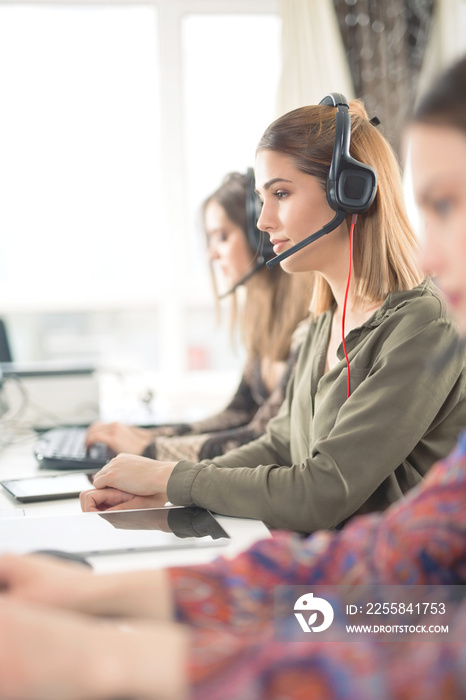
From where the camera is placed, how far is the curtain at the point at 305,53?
2730 mm

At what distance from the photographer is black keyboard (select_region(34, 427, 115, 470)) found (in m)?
1.40

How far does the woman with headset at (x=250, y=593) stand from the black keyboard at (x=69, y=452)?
0.77 m

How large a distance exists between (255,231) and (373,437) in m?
0.84

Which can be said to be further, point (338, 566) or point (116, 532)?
point (116, 532)

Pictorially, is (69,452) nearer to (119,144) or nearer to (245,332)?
(245,332)

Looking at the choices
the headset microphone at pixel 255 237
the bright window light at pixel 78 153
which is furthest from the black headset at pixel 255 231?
the bright window light at pixel 78 153

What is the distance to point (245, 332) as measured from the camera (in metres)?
1.83

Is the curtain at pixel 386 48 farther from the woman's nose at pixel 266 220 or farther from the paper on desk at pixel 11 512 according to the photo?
the paper on desk at pixel 11 512

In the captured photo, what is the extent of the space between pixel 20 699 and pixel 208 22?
9.68ft

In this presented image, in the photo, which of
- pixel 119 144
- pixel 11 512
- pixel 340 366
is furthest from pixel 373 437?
pixel 119 144

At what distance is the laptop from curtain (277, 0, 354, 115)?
212 cm

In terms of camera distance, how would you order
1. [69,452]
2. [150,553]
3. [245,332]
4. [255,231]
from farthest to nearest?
[245,332]
[255,231]
[69,452]
[150,553]

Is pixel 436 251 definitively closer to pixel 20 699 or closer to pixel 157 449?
pixel 20 699

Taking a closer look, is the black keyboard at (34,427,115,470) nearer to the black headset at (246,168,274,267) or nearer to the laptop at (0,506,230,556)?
the laptop at (0,506,230,556)
